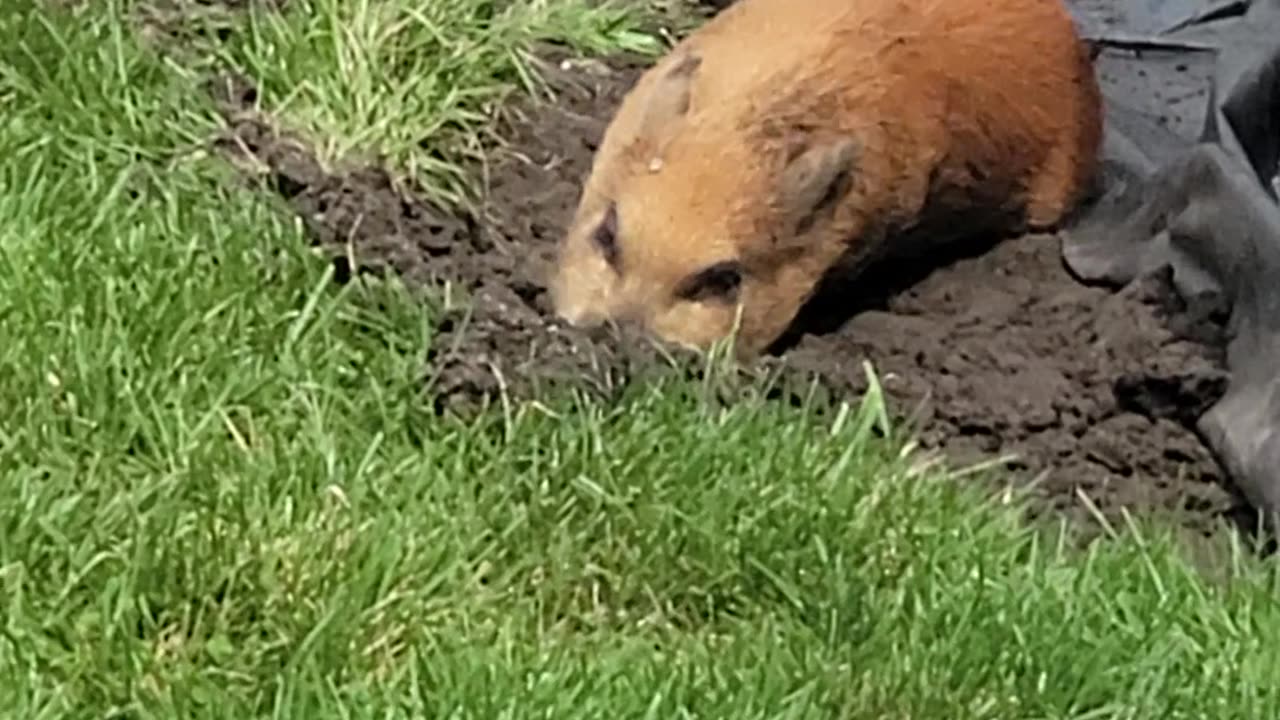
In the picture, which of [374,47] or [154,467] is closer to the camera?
[154,467]

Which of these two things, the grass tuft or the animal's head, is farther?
the grass tuft

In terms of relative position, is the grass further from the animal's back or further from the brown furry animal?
the animal's back

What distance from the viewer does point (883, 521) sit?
4129 millimetres

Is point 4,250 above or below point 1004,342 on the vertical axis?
above

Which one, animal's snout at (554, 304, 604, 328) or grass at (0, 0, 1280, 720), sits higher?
grass at (0, 0, 1280, 720)

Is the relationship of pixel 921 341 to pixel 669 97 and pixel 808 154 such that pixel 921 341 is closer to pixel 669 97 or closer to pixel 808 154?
pixel 808 154

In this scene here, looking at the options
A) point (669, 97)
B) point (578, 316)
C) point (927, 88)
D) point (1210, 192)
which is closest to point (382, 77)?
point (669, 97)

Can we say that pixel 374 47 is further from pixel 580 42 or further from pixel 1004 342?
pixel 1004 342

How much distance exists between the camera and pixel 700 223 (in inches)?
209

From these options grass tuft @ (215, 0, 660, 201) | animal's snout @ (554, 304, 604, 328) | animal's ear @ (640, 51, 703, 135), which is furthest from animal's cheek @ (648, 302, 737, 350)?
grass tuft @ (215, 0, 660, 201)

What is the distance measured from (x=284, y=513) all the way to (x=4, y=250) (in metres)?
0.86

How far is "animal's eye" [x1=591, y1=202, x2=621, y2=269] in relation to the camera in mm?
5270

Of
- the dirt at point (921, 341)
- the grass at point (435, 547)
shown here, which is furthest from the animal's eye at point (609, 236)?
the grass at point (435, 547)

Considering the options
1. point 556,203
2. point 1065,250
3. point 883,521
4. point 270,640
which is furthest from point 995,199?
point 270,640
